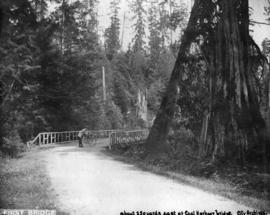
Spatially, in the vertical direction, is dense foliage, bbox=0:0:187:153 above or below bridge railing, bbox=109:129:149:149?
above

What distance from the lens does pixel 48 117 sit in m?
30.3

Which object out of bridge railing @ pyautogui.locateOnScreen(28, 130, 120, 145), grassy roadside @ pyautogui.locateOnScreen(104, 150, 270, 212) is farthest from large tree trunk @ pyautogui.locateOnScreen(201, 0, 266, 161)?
bridge railing @ pyautogui.locateOnScreen(28, 130, 120, 145)

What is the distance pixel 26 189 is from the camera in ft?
31.0

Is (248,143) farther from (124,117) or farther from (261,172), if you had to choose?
(124,117)

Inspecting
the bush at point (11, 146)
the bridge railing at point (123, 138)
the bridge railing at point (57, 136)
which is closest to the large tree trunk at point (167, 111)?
the bridge railing at point (123, 138)

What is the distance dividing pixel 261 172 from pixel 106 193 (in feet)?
19.6

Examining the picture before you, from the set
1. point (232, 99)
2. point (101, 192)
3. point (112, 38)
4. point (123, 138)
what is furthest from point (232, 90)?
point (112, 38)

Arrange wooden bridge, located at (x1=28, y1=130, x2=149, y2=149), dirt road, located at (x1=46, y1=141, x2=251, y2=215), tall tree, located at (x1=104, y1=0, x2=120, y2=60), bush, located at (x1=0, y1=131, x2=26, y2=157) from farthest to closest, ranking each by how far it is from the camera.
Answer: tall tree, located at (x1=104, y1=0, x2=120, y2=60) < wooden bridge, located at (x1=28, y1=130, x2=149, y2=149) < bush, located at (x1=0, y1=131, x2=26, y2=157) < dirt road, located at (x1=46, y1=141, x2=251, y2=215)

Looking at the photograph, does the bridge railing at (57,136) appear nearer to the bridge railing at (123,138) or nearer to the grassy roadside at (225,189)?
the bridge railing at (123,138)

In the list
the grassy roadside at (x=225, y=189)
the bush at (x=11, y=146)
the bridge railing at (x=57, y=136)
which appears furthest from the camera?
the bridge railing at (x=57, y=136)

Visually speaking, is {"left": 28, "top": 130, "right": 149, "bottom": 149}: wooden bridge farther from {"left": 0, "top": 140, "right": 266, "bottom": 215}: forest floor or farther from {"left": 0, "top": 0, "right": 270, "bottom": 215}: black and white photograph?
{"left": 0, "top": 140, "right": 266, "bottom": 215}: forest floor

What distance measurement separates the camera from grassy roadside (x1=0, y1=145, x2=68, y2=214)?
7684 mm

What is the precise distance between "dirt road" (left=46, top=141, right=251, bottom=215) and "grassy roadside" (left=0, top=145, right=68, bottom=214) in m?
0.28

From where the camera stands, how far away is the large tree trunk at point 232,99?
13.4 metres
